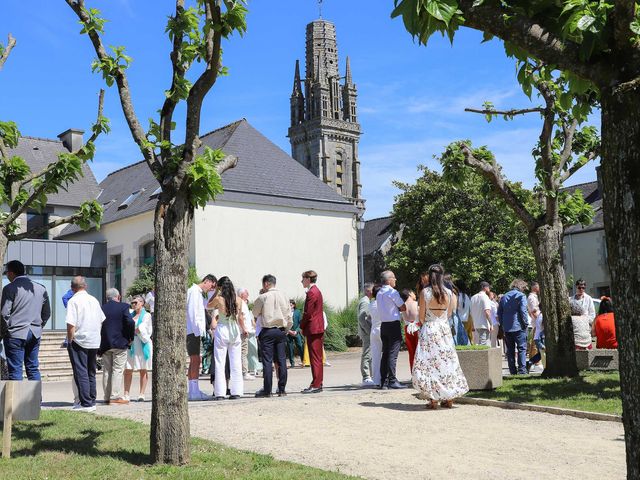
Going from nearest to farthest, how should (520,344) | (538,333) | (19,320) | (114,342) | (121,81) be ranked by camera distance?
(121,81) < (19,320) < (114,342) < (520,344) < (538,333)

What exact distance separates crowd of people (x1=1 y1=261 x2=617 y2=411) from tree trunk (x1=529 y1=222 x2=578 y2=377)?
2.43 feet

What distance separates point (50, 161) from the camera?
44344 millimetres

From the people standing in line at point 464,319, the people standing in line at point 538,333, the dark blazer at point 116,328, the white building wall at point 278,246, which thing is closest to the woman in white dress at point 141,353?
the dark blazer at point 116,328

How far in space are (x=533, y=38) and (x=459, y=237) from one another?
42.8m

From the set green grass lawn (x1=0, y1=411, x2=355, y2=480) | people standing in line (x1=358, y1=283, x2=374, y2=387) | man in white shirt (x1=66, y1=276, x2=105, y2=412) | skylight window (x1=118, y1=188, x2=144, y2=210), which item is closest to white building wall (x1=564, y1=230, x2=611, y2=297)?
skylight window (x1=118, y1=188, x2=144, y2=210)

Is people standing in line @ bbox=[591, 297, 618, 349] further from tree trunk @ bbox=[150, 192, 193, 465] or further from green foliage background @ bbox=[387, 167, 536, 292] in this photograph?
green foliage background @ bbox=[387, 167, 536, 292]

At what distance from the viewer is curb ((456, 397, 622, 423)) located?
959 centimetres

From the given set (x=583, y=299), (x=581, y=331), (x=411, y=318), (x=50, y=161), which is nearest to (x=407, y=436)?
(x=411, y=318)

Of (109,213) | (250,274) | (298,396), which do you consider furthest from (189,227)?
(109,213)

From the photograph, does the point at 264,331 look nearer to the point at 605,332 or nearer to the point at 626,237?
the point at 605,332

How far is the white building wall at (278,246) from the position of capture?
34344mm

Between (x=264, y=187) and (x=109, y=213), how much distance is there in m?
8.33

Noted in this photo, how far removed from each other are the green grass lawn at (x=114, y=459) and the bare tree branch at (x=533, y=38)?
386 centimetres

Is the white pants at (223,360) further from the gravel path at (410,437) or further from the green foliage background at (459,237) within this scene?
the green foliage background at (459,237)
